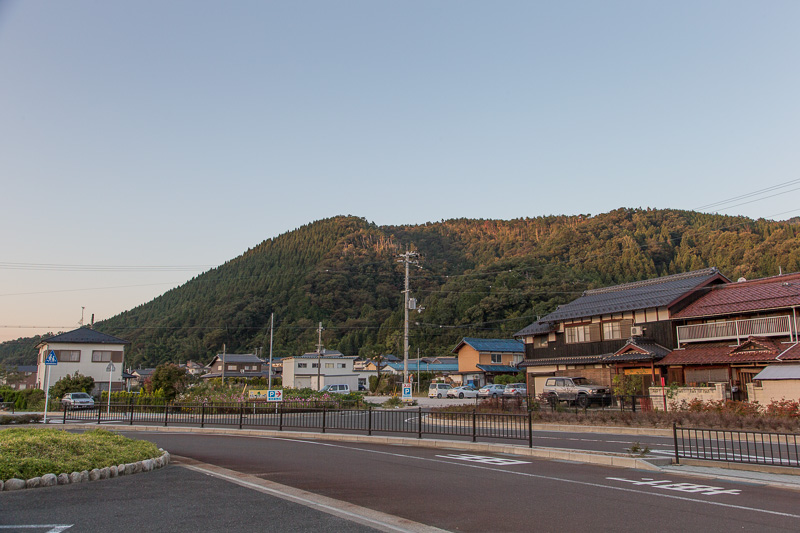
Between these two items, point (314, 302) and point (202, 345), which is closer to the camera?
point (314, 302)

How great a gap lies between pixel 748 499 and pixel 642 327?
30583mm

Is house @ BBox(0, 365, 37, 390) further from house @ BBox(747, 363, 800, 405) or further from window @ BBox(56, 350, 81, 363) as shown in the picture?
house @ BBox(747, 363, 800, 405)

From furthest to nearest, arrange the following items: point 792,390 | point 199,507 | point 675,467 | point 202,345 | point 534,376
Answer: point 202,345 → point 534,376 → point 792,390 → point 675,467 → point 199,507

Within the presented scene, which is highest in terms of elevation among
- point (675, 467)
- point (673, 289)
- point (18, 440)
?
point (673, 289)

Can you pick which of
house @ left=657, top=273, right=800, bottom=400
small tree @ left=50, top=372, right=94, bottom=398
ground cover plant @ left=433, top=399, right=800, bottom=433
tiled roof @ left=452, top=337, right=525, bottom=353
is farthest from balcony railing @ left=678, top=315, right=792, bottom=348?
small tree @ left=50, top=372, right=94, bottom=398

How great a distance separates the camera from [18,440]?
36.9 feet

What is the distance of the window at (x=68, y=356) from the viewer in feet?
180

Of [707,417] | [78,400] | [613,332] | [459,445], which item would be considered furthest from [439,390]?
[459,445]

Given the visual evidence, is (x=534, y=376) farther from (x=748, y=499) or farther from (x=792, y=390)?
(x=748, y=499)

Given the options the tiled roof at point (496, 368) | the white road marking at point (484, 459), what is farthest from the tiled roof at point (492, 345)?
the white road marking at point (484, 459)

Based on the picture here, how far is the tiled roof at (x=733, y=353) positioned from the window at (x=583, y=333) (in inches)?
250

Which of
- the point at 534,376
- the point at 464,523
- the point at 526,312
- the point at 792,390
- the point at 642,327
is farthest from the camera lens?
the point at 526,312

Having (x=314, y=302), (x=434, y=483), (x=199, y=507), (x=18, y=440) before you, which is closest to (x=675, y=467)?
(x=434, y=483)

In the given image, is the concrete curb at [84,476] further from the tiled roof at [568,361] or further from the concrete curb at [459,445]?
the tiled roof at [568,361]
